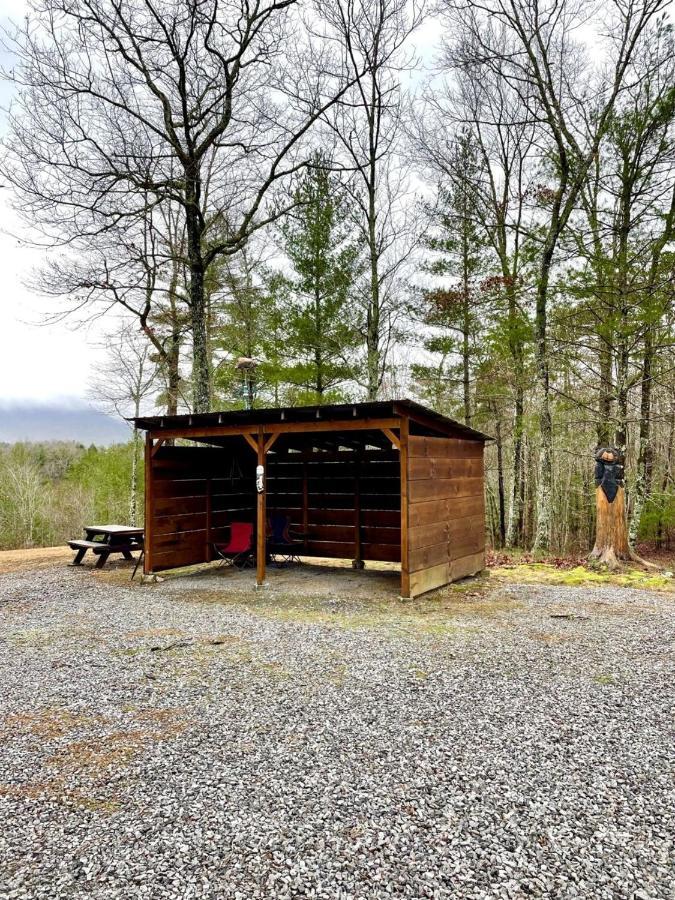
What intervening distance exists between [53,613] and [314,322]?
739 centimetres

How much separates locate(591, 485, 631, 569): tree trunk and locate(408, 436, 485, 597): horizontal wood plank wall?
1701 millimetres

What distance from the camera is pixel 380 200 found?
1173cm

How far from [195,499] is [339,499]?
2.25m

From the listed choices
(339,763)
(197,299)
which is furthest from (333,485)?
(339,763)

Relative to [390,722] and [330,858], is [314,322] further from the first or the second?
[330,858]

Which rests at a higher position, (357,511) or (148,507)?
A: (148,507)

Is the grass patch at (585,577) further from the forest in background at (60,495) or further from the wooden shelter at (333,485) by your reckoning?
the forest in background at (60,495)

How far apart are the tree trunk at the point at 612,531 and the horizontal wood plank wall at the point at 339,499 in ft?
9.55

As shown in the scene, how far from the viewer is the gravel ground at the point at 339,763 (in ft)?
5.65

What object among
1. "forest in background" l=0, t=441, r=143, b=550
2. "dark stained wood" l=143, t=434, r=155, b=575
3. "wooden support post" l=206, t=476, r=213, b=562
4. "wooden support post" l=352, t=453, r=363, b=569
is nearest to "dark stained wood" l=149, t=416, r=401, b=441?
"dark stained wood" l=143, t=434, r=155, b=575

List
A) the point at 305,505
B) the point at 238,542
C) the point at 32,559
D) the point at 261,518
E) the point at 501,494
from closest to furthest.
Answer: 1. the point at 261,518
2. the point at 238,542
3. the point at 305,505
4. the point at 32,559
5. the point at 501,494

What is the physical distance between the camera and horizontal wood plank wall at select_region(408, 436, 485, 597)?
5840 mm

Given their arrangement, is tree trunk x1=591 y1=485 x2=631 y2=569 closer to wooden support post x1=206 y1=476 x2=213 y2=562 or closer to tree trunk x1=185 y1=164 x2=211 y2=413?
wooden support post x1=206 y1=476 x2=213 y2=562

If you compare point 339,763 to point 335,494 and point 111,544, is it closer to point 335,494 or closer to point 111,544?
point 335,494
